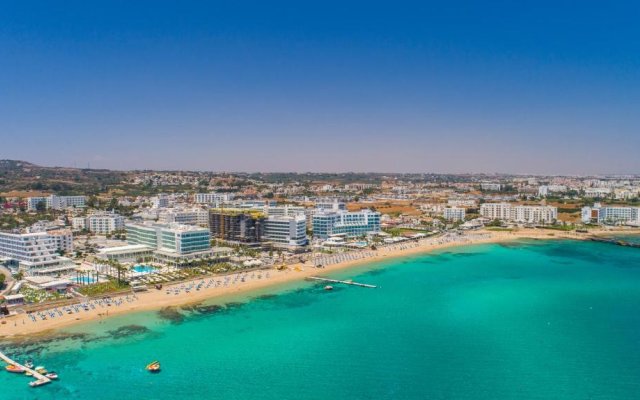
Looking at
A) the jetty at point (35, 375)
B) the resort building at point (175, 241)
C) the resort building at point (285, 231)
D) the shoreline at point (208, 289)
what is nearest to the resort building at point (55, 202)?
the resort building at point (175, 241)

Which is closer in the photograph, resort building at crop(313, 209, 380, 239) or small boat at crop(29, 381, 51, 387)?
small boat at crop(29, 381, 51, 387)

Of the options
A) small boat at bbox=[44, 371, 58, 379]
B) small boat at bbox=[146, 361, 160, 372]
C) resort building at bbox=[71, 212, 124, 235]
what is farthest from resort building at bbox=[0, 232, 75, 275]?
resort building at bbox=[71, 212, 124, 235]

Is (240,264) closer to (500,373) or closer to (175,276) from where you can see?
(175,276)

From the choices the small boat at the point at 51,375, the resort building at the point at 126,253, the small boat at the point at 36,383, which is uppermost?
the resort building at the point at 126,253

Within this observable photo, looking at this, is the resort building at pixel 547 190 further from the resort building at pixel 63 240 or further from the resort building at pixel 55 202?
the resort building at pixel 63 240

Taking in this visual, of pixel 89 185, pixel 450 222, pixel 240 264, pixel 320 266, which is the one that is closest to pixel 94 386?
pixel 240 264

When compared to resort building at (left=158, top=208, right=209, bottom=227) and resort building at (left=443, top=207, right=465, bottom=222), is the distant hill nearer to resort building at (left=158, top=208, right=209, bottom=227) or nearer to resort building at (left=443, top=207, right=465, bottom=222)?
resort building at (left=158, top=208, right=209, bottom=227)
